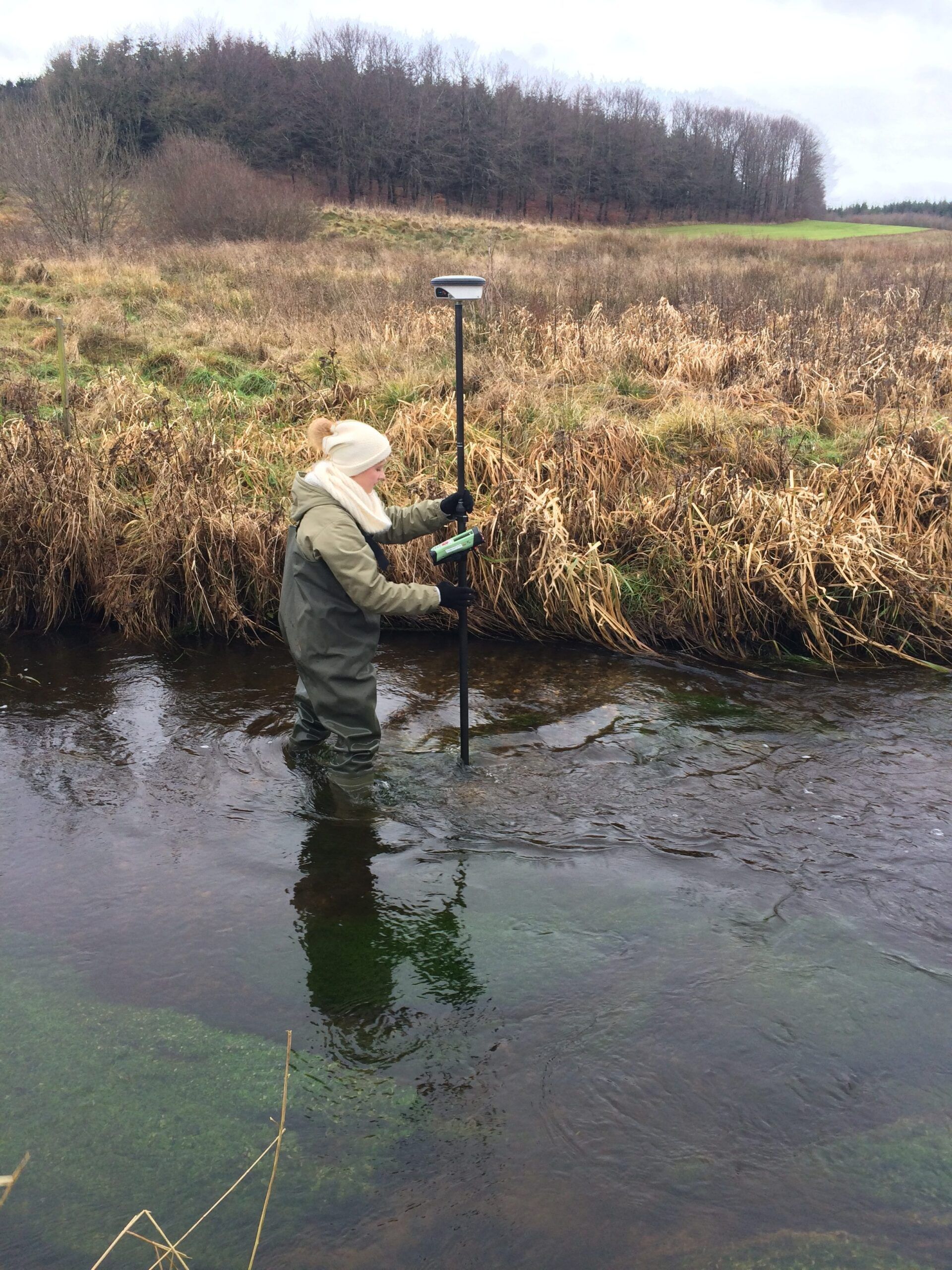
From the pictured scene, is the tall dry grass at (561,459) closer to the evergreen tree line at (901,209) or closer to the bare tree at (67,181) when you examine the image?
the bare tree at (67,181)

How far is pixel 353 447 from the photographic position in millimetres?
A: 4535

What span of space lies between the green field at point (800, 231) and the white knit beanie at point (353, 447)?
3263 cm

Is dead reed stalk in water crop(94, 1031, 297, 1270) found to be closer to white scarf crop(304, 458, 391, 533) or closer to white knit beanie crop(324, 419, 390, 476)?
white scarf crop(304, 458, 391, 533)

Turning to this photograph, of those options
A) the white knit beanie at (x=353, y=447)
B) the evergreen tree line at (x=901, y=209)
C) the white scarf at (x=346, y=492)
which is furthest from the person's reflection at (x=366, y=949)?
the evergreen tree line at (x=901, y=209)

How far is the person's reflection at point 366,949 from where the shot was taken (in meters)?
3.58

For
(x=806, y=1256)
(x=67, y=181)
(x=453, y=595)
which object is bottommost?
(x=806, y=1256)


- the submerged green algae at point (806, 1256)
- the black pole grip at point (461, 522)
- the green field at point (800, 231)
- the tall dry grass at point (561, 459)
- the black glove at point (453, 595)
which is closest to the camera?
the submerged green algae at point (806, 1256)

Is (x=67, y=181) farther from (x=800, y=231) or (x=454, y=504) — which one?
(x=800, y=231)

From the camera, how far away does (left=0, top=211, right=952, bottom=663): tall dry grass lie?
7.33m

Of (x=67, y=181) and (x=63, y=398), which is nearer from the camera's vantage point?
(x=63, y=398)

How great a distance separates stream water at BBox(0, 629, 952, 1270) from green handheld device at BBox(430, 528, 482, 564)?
134 cm

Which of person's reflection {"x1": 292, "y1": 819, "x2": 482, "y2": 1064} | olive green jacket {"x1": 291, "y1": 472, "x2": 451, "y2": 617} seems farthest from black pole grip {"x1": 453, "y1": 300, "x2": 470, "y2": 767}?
person's reflection {"x1": 292, "y1": 819, "x2": 482, "y2": 1064}

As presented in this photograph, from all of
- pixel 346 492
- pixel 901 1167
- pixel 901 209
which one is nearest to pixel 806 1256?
pixel 901 1167

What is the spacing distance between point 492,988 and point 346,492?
233cm
